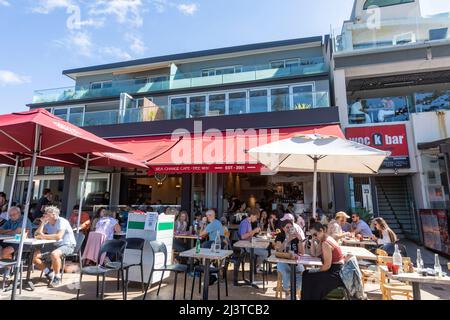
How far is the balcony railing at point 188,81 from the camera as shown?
14017 millimetres

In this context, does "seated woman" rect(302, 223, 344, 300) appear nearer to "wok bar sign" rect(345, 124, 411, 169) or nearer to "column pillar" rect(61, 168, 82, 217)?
"wok bar sign" rect(345, 124, 411, 169)

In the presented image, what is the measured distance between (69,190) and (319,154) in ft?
36.2

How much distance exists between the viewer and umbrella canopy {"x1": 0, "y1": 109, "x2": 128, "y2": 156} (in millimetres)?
4320

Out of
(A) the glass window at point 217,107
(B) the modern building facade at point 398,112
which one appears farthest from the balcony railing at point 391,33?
(A) the glass window at point 217,107

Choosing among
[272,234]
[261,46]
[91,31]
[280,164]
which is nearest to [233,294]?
[272,234]

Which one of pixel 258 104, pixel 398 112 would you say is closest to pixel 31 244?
pixel 258 104

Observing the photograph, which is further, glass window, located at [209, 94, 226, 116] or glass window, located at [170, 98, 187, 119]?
glass window, located at [170, 98, 187, 119]

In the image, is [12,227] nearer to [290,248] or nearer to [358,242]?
[290,248]

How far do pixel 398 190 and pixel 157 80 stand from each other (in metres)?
14.1

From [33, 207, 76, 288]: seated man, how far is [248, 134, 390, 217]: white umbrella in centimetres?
451

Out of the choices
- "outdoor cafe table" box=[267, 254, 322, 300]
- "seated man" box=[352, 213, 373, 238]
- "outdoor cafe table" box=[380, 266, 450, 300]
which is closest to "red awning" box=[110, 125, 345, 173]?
"seated man" box=[352, 213, 373, 238]

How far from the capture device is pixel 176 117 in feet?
39.3

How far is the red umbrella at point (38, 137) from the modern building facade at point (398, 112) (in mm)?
9556
